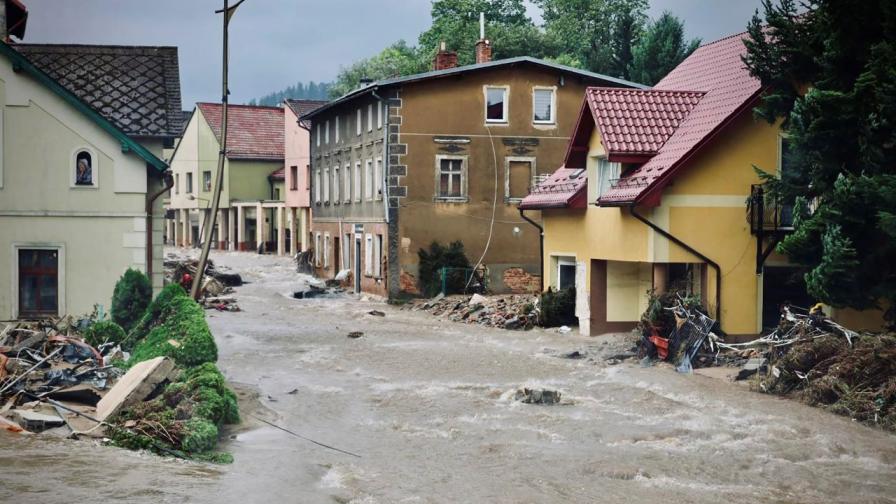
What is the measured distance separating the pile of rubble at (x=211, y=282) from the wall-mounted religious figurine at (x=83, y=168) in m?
10.6

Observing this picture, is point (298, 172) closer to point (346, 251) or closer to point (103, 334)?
point (346, 251)

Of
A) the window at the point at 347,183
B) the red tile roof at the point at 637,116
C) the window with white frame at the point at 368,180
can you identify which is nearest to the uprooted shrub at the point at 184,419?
the red tile roof at the point at 637,116

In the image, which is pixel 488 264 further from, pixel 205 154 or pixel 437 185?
pixel 205 154

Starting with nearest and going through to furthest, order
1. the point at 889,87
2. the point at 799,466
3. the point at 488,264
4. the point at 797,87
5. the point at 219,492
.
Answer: the point at 219,492
the point at 799,466
the point at 889,87
the point at 797,87
the point at 488,264

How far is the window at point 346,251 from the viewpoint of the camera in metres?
49.2

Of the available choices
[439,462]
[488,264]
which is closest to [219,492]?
[439,462]

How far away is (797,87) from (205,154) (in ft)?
196

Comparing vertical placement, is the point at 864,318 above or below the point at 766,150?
below

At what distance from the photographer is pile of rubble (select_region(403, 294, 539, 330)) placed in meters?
33.0

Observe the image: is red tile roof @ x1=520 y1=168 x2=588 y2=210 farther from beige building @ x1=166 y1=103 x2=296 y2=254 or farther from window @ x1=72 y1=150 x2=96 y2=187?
beige building @ x1=166 y1=103 x2=296 y2=254

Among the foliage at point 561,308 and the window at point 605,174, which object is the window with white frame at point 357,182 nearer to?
the foliage at point 561,308

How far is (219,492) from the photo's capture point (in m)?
12.9

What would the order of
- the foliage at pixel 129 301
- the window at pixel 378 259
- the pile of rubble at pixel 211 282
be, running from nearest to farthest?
the foliage at pixel 129 301
the pile of rubble at pixel 211 282
the window at pixel 378 259

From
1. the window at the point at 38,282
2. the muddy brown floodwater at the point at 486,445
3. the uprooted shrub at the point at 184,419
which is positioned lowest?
the muddy brown floodwater at the point at 486,445
